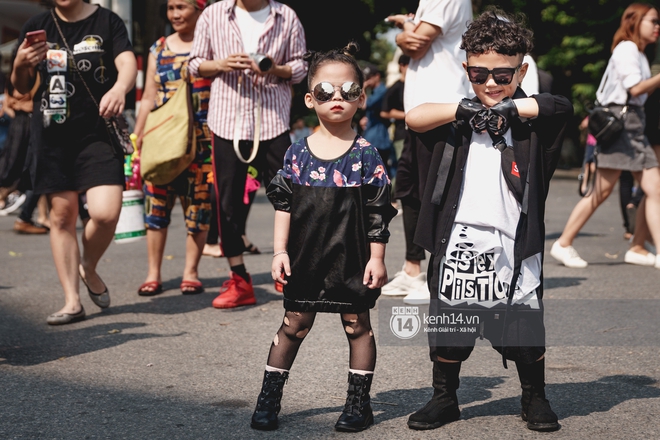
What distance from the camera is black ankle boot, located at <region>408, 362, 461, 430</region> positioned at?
3598 mm

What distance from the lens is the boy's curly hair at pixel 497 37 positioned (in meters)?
3.53

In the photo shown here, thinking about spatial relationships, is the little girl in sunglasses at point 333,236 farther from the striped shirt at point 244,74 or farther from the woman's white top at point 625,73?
the woman's white top at point 625,73

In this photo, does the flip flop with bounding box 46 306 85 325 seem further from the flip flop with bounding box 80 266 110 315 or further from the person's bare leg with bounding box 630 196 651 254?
the person's bare leg with bounding box 630 196 651 254

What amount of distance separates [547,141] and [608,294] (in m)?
3.27

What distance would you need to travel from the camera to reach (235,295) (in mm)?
6008

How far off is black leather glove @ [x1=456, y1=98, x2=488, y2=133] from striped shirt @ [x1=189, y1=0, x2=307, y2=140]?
258cm

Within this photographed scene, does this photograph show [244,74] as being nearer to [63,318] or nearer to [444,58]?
[444,58]

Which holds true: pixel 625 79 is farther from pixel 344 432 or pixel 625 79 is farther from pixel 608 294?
pixel 344 432

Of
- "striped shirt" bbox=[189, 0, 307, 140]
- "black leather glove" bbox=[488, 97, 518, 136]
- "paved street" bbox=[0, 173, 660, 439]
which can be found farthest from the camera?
"striped shirt" bbox=[189, 0, 307, 140]

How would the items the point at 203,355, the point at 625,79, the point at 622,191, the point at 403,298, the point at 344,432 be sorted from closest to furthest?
1. the point at 344,432
2. the point at 203,355
3. the point at 403,298
4. the point at 625,79
5. the point at 622,191

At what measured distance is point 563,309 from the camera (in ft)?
19.6

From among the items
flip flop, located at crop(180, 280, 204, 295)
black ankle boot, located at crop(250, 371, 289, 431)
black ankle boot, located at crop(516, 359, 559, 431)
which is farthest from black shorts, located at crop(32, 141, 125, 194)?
black ankle boot, located at crop(516, 359, 559, 431)

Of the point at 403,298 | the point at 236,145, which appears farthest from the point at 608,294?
the point at 236,145

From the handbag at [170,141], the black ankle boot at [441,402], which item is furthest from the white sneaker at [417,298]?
the black ankle boot at [441,402]
